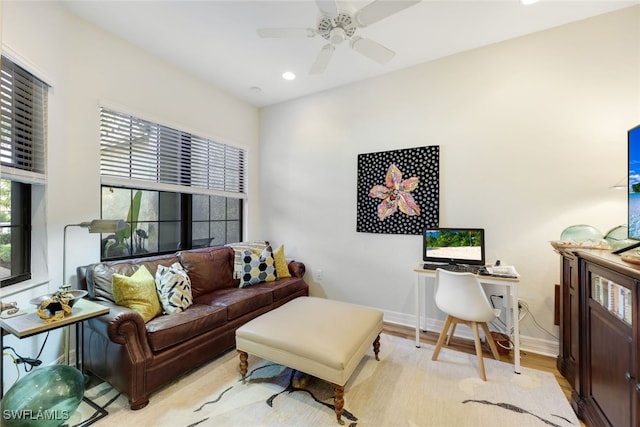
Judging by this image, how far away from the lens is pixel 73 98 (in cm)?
234

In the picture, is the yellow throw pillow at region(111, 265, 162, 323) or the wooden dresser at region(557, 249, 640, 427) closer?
the wooden dresser at region(557, 249, 640, 427)

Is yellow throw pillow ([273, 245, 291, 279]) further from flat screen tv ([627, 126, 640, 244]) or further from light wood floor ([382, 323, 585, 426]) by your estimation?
flat screen tv ([627, 126, 640, 244])

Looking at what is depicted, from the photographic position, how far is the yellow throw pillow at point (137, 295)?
2135 mm

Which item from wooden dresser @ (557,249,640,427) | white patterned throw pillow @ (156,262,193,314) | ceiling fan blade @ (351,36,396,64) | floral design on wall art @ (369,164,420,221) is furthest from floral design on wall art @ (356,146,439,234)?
white patterned throw pillow @ (156,262,193,314)

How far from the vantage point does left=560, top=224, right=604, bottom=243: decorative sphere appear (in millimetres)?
2182

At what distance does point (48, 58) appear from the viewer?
2.11 meters

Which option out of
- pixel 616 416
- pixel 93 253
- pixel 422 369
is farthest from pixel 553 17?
pixel 93 253

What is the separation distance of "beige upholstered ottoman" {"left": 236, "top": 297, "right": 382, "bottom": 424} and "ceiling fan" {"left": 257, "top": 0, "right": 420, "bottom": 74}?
83.1 inches

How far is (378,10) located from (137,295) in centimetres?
266

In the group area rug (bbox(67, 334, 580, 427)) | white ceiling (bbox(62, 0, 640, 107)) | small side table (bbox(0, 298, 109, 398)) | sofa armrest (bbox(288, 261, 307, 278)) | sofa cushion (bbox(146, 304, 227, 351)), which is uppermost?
white ceiling (bbox(62, 0, 640, 107))

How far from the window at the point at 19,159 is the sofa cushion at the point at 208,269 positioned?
3.85 feet

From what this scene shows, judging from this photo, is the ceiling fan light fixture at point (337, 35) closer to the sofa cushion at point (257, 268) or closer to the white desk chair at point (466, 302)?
the white desk chair at point (466, 302)

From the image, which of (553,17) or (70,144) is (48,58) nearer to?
(70,144)

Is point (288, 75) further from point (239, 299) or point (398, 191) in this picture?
point (239, 299)
